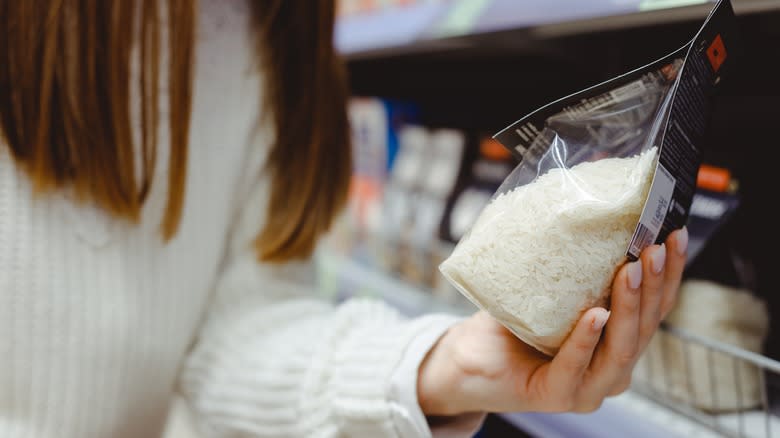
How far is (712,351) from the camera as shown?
655mm

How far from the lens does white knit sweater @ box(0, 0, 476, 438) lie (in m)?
0.65

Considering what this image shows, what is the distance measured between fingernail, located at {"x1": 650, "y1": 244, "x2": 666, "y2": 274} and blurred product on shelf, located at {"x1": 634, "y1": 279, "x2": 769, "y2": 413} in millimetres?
315

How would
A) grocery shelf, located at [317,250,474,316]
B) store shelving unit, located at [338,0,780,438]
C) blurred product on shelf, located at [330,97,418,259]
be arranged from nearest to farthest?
store shelving unit, located at [338,0,780,438] < grocery shelf, located at [317,250,474,316] < blurred product on shelf, located at [330,97,418,259]

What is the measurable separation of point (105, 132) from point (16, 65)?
105 millimetres

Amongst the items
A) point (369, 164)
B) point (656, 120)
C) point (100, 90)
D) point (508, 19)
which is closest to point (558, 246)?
point (656, 120)

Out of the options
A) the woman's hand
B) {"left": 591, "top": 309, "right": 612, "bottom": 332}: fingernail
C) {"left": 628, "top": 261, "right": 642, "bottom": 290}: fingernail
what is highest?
{"left": 628, "top": 261, "right": 642, "bottom": 290}: fingernail

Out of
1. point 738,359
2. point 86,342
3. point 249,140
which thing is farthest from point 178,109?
point 738,359

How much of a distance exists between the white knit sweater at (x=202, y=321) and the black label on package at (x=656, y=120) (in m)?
0.25

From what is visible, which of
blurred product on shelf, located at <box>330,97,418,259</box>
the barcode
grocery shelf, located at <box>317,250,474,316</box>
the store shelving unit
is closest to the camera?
the barcode

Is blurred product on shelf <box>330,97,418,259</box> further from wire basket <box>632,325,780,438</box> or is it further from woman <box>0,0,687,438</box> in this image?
wire basket <box>632,325,780,438</box>

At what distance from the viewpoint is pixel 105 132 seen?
649mm

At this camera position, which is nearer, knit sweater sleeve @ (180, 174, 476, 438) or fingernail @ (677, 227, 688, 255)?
fingernail @ (677, 227, 688, 255)

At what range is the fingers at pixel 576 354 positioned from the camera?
1.32 ft

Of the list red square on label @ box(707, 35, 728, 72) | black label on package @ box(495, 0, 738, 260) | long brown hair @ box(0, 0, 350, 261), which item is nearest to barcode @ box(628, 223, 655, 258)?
black label on package @ box(495, 0, 738, 260)
